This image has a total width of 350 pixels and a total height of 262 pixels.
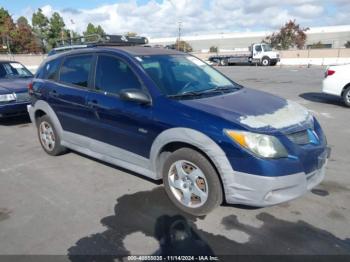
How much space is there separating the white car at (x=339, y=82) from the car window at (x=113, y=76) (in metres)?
7.59

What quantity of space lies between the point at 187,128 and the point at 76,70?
2.38m

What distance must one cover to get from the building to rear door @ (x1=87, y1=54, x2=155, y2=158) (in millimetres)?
72675

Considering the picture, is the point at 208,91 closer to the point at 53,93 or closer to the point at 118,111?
the point at 118,111

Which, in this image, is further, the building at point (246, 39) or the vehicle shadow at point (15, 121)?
the building at point (246, 39)

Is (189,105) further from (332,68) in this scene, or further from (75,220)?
(332,68)

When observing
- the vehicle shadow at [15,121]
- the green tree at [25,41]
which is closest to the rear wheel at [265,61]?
the vehicle shadow at [15,121]

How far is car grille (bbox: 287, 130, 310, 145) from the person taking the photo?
331cm

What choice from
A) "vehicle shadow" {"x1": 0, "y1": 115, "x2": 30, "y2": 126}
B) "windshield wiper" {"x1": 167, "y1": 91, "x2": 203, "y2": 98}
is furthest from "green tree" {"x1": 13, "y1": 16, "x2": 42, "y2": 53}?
"windshield wiper" {"x1": 167, "y1": 91, "x2": 203, "y2": 98}

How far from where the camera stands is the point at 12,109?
7.81 metres

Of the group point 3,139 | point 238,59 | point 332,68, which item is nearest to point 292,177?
point 3,139

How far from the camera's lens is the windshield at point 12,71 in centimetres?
910

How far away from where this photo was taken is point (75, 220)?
3.59 metres

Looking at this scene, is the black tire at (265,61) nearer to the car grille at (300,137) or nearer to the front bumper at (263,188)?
the car grille at (300,137)

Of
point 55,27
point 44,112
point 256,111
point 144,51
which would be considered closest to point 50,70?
point 44,112
